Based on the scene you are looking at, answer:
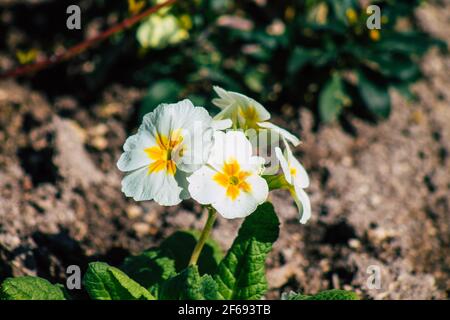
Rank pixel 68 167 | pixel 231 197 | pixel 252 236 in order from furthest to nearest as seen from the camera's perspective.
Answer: pixel 68 167 < pixel 252 236 < pixel 231 197

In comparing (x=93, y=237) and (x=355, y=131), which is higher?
(x=355, y=131)

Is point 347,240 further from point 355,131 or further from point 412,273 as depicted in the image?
point 355,131

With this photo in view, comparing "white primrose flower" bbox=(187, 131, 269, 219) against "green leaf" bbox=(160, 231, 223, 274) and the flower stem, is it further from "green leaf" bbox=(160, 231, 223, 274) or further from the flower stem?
"green leaf" bbox=(160, 231, 223, 274)

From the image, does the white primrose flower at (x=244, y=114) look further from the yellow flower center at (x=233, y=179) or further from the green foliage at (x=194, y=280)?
the green foliage at (x=194, y=280)

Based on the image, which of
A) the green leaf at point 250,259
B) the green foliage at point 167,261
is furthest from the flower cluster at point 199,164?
the green foliage at point 167,261

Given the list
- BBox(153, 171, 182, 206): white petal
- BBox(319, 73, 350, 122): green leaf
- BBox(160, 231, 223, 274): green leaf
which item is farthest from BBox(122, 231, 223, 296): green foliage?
BBox(319, 73, 350, 122): green leaf

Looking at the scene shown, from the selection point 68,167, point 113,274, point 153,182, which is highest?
point 68,167

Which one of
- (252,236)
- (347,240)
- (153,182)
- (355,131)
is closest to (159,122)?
(153,182)
